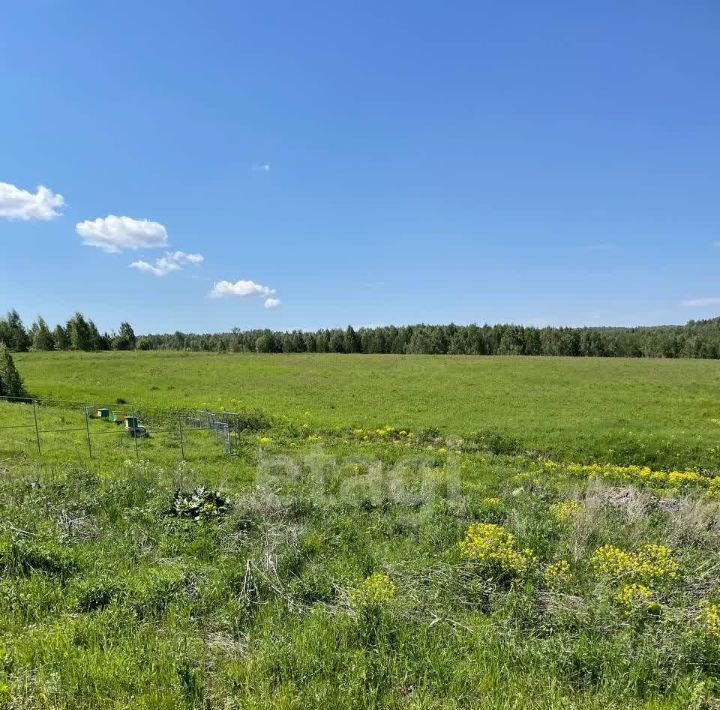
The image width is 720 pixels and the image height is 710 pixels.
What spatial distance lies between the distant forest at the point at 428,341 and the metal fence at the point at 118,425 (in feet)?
269

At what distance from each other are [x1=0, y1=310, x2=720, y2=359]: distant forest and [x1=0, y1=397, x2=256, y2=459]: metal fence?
82.0m

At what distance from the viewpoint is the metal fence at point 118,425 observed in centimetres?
2247

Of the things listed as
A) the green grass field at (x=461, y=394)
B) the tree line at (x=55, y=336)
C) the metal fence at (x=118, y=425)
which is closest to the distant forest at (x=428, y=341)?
the tree line at (x=55, y=336)

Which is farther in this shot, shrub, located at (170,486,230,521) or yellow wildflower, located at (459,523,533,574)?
shrub, located at (170,486,230,521)

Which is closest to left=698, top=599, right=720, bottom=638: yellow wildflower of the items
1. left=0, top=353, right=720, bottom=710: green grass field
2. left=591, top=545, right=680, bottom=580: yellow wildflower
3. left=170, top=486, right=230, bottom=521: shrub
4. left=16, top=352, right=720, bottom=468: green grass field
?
left=0, top=353, right=720, bottom=710: green grass field

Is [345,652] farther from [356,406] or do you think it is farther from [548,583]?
[356,406]

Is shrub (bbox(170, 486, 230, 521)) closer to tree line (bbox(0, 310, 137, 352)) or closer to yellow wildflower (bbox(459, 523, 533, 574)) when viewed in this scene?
Answer: yellow wildflower (bbox(459, 523, 533, 574))

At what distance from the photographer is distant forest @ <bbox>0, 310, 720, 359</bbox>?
105812mm

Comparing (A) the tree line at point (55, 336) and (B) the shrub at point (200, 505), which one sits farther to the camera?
(A) the tree line at point (55, 336)

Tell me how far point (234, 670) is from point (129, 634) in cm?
135

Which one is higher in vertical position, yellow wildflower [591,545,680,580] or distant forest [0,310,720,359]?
distant forest [0,310,720,359]

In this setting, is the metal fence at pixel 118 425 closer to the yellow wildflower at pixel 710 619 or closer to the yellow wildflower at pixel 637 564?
the yellow wildflower at pixel 637 564

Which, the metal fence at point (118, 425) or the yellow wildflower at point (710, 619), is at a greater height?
the yellow wildflower at point (710, 619)

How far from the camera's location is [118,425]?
27.9m
